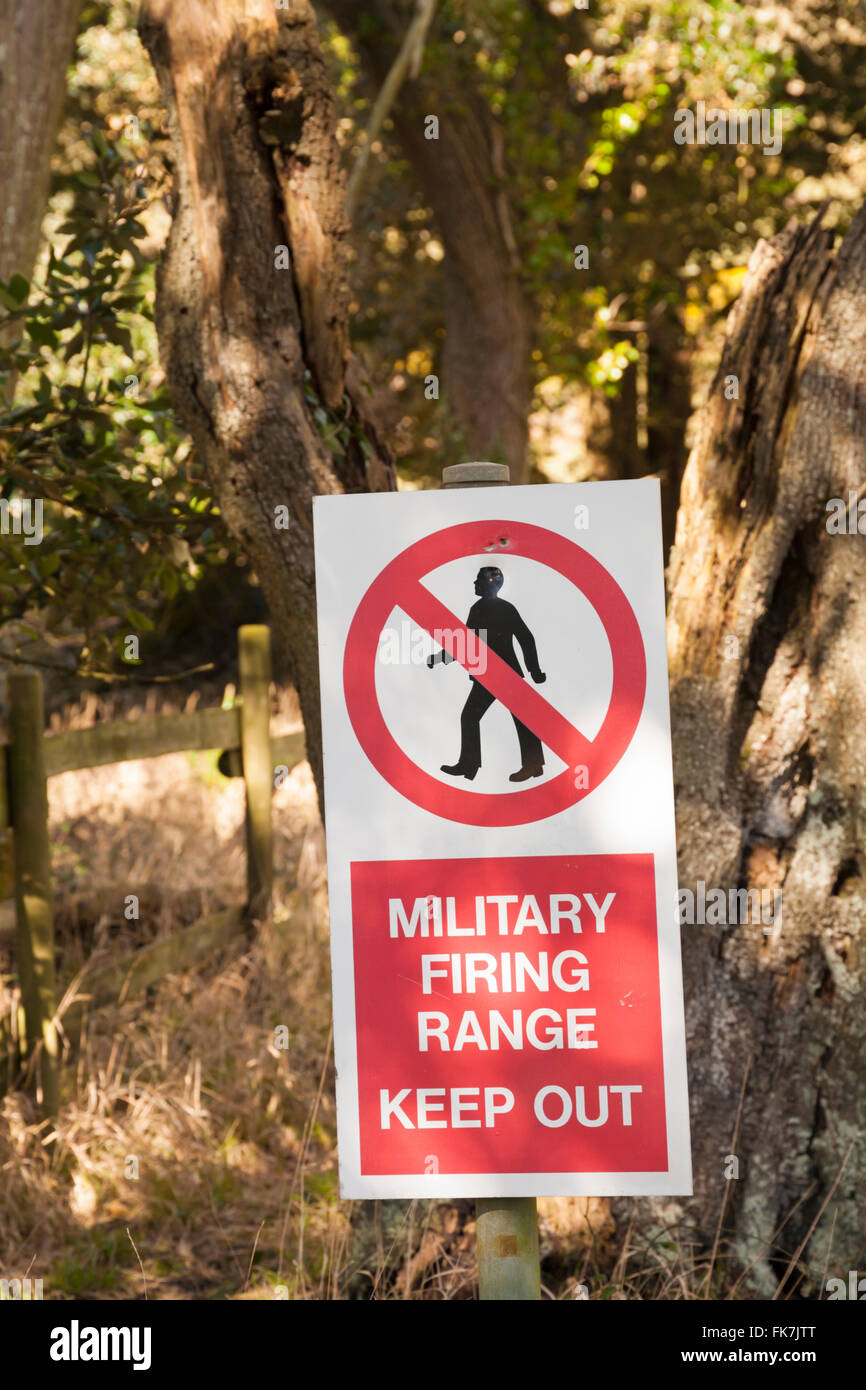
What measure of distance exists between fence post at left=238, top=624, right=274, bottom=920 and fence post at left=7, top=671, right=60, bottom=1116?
5.65 ft

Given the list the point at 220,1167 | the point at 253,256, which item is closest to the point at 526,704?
the point at 253,256

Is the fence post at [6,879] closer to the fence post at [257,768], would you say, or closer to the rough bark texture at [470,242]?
the fence post at [257,768]

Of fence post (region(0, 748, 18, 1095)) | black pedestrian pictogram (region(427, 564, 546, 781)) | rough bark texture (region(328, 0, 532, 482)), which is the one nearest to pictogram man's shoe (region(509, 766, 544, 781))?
black pedestrian pictogram (region(427, 564, 546, 781))

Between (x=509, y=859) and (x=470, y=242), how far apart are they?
10209 mm

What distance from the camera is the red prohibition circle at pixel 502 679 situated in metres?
2.03

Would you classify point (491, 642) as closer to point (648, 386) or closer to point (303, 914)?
point (303, 914)

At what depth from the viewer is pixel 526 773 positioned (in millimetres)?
2025

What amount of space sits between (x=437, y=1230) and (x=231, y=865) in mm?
3947

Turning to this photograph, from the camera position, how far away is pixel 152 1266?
3.67m

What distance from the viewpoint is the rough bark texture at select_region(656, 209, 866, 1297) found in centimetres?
309

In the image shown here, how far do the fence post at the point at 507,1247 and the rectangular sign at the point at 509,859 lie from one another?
0.08 m

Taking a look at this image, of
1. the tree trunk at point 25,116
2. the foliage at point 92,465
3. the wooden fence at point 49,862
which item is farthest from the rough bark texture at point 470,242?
the foliage at point 92,465

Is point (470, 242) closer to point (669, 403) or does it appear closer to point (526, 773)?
point (669, 403)

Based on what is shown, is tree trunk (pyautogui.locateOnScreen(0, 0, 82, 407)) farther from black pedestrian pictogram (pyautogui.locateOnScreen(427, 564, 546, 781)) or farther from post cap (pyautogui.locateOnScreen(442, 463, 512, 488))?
black pedestrian pictogram (pyautogui.locateOnScreen(427, 564, 546, 781))
